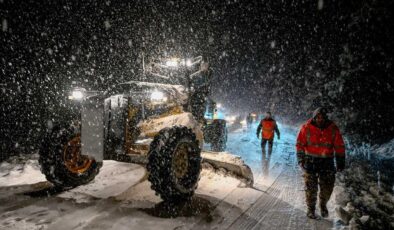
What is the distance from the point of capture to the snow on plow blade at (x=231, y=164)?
6637mm

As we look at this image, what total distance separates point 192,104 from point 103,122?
315 centimetres

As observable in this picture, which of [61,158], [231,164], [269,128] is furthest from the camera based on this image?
[269,128]

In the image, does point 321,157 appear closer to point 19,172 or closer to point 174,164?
point 174,164

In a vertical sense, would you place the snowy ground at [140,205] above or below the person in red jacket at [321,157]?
below

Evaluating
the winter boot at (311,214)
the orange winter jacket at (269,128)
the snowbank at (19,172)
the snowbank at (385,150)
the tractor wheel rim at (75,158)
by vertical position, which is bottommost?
the snowbank at (385,150)

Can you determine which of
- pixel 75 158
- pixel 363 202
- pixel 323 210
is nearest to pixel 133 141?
pixel 75 158

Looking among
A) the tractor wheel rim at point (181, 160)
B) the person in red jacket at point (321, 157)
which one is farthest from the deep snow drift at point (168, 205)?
the tractor wheel rim at point (181, 160)

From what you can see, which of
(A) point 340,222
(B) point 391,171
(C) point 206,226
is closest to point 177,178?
(C) point 206,226

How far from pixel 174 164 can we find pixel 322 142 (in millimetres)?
2516

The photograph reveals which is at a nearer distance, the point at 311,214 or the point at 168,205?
the point at 311,214

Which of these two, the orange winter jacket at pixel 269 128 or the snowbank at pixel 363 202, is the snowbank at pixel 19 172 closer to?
the snowbank at pixel 363 202

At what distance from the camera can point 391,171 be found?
10.9 m

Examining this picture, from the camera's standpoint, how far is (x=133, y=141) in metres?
5.89

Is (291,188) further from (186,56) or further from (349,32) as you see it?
(349,32)
